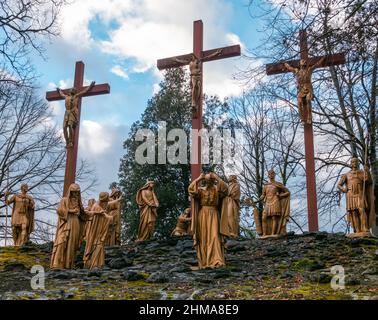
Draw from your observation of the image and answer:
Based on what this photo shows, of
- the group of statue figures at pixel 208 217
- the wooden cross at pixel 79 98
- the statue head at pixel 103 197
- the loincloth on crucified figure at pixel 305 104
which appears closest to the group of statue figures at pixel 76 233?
the group of statue figures at pixel 208 217

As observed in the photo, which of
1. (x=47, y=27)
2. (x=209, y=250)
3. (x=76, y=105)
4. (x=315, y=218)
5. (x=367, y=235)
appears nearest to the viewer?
(x=47, y=27)

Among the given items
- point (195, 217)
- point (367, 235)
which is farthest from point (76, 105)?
point (367, 235)

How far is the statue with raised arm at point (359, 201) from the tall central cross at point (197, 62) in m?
4.90

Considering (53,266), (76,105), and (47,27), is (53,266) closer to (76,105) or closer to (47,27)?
(47,27)

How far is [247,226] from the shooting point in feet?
83.4

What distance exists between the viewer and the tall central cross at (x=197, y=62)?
17.4 m

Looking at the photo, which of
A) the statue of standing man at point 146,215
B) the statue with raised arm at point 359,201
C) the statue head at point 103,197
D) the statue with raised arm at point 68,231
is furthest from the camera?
the statue of standing man at point 146,215

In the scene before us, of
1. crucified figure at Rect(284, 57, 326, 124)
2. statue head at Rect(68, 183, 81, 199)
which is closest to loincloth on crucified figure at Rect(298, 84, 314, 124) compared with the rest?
crucified figure at Rect(284, 57, 326, 124)

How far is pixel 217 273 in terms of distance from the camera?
1025 cm

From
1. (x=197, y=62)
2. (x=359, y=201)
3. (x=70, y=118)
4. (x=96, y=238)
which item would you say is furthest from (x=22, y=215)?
(x=359, y=201)

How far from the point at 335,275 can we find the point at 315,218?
6207mm

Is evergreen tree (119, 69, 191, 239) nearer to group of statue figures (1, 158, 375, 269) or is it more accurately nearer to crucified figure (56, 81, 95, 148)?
crucified figure (56, 81, 95, 148)

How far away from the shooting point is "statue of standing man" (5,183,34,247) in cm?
1706

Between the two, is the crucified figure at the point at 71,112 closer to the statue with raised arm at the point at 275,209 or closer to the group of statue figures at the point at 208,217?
the group of statue figures at the point at 208,217
